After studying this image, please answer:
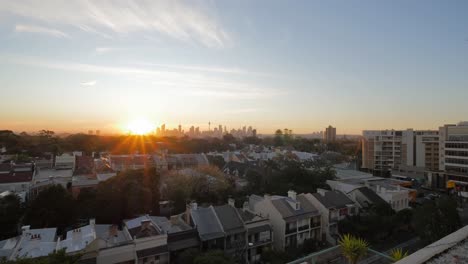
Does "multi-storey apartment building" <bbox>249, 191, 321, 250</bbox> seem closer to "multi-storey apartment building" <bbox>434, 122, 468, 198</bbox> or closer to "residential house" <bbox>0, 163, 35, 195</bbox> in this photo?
"residential house" <bbox>0, 163, 35, 195</bbox>

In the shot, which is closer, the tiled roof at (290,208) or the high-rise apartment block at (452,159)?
the tiled roof at (290,208)

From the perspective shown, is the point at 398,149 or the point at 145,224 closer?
the point at 145,224

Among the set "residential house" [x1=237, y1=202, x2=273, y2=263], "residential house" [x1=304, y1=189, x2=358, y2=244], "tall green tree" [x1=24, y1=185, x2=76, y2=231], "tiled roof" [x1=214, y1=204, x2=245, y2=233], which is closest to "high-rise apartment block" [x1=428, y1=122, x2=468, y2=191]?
"residential house" [x1=304, y1=189, x2=358, y2=244]

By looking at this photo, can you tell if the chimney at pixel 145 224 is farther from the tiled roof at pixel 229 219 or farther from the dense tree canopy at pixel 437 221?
the dense tree canopy at pixel 437 221

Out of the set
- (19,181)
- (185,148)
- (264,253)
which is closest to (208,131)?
(185,148)

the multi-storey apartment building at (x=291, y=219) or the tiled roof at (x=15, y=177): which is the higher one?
the tiled roof at (x=15, y=177)

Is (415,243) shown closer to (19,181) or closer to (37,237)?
(37,237)

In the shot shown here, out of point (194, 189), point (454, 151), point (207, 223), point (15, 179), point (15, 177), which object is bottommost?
point (207, 223)

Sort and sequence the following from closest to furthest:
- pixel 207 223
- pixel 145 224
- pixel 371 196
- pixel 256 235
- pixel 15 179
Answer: pixel 145 224 < pixel 207 223 < pixel 256 235 < pixel 371 196 < pixel 15 179

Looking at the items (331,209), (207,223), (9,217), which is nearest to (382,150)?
(331,209)

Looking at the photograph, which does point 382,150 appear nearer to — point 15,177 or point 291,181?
point 291,181

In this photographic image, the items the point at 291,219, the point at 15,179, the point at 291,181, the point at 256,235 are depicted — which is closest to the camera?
the point at 256,235

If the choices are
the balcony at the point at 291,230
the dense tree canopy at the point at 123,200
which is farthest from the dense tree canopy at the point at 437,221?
the dense tree canopy at the point at 123,200
